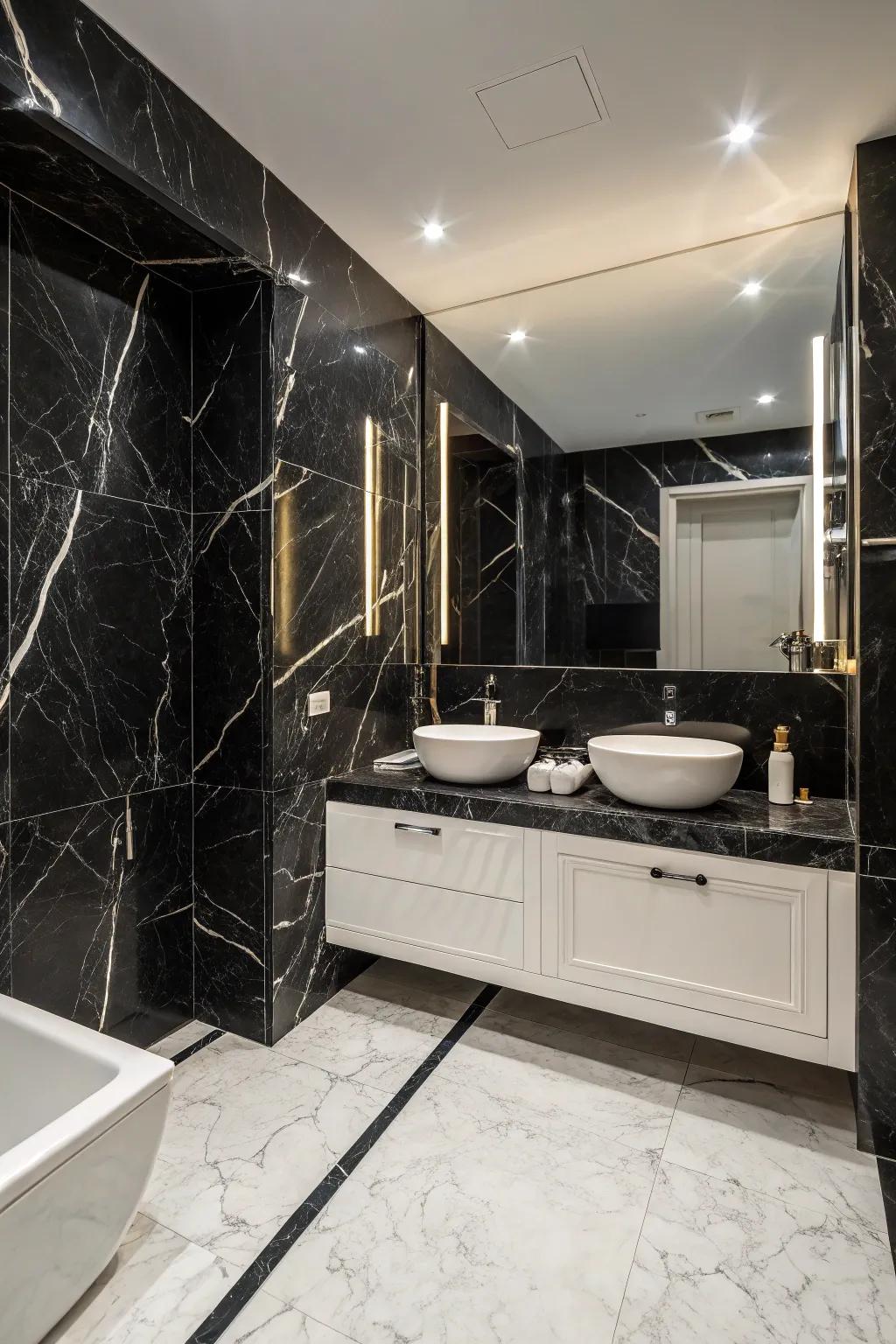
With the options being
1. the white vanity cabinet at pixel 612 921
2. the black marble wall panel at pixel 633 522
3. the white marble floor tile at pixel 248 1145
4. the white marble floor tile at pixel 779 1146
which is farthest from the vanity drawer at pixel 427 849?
the black marble wall panel at pixel 633 522

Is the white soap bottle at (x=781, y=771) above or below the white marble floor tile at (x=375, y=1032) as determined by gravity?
above

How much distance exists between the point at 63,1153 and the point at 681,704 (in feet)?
6.72

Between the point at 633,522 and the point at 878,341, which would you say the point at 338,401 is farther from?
the point at 878,341

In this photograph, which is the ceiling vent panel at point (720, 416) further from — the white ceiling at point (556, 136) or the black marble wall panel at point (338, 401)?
the black marble wall panel at point (338, 401)

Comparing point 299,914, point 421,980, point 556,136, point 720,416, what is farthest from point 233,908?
point 556,136

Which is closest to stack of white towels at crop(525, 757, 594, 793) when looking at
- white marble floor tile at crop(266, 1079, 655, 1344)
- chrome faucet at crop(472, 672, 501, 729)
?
chrome faucet at crop(472, 672, 501, 729)

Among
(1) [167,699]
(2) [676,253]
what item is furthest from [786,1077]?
(2) [676,253]

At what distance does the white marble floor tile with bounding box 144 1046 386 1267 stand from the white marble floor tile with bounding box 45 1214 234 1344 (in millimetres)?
40

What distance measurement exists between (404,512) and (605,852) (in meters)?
1.59

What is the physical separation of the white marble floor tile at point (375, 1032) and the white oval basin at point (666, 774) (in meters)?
1.02

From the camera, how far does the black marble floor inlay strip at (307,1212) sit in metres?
1.30

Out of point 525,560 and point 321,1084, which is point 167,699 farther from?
point 525,560

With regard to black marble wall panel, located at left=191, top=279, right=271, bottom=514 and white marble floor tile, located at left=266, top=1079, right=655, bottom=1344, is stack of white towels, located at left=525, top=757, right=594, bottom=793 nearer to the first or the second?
white marble floor tile, located at left=266, top=1079, right=655, bottom=1344

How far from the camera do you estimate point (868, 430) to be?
180cm
